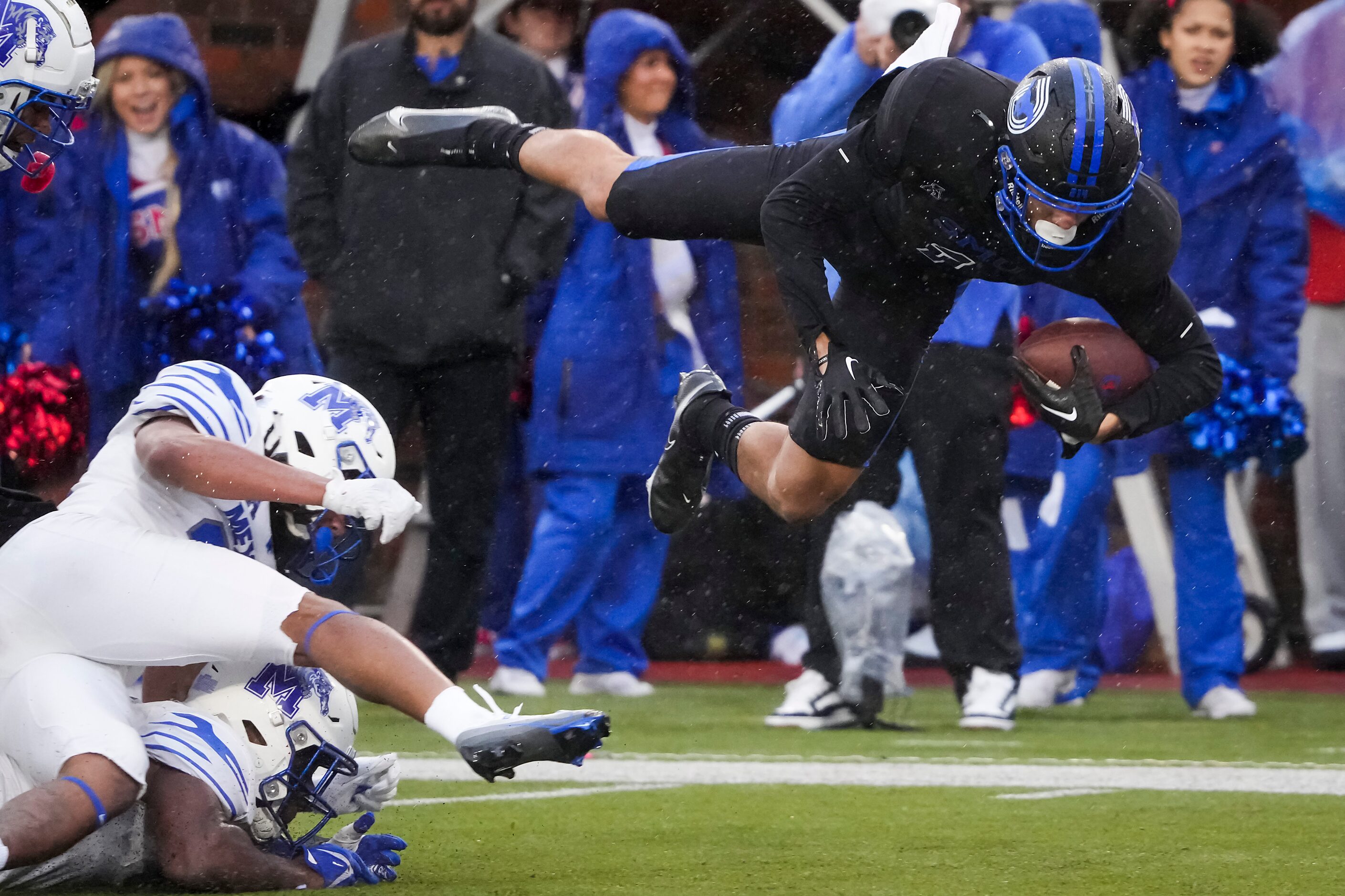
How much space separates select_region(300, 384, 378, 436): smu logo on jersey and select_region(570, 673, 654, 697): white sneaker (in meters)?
3.44

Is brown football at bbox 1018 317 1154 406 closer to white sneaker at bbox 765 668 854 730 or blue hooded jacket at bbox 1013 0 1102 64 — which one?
white sneaker at bbox 765 668 854 730

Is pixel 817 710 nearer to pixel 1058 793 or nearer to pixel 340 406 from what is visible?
pixel 1058 793

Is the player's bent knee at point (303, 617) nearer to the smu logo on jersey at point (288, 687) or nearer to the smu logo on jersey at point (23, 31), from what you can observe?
the smu logo on jersey at point (288, 687)

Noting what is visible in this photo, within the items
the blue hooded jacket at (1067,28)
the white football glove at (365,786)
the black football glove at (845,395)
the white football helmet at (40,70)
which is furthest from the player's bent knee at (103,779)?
the blue hooded jacket at (1067,28)

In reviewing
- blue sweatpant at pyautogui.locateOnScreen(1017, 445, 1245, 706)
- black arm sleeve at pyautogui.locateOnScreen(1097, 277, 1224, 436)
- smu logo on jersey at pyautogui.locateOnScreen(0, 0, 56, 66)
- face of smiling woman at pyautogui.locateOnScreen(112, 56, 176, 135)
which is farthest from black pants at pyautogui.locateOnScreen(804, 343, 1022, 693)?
smu logo on jersey at pyautogui.locateOnScreen(0, 0, 56, 66)

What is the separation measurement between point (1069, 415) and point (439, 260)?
2.91 metres

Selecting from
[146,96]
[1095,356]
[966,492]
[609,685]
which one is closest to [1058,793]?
[1095,356]

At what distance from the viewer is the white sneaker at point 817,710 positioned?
6.43 meters

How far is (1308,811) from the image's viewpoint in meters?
4.65

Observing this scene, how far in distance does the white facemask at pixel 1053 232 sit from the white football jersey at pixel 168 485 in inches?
60.5

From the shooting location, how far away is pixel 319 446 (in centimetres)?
380

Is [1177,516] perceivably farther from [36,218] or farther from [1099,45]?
[36,218]

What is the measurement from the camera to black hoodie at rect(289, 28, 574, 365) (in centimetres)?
661

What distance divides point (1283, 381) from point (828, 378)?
3191mm
